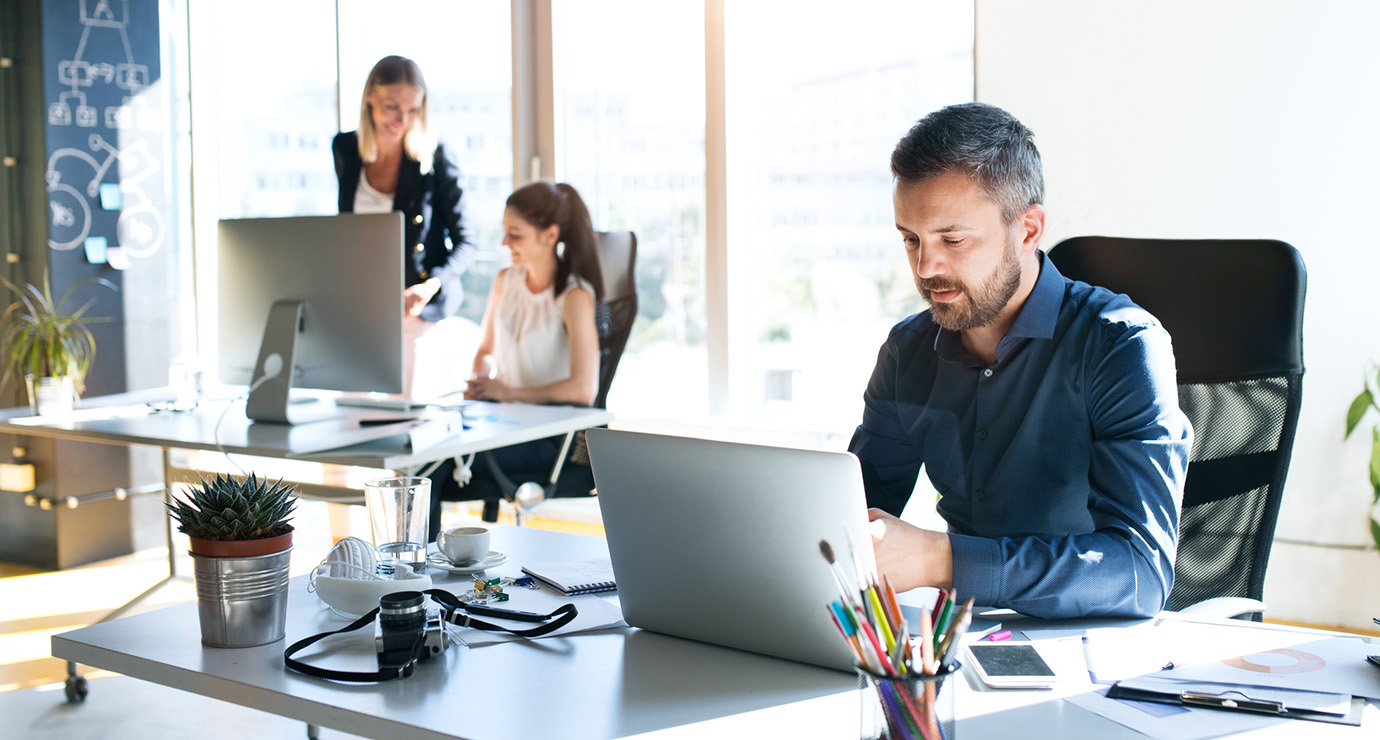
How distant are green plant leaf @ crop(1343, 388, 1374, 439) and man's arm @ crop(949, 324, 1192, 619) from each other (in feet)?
6.01

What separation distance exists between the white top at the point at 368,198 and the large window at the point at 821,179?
1.25 m

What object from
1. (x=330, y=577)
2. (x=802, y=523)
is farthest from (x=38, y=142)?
(x=802, y=523)

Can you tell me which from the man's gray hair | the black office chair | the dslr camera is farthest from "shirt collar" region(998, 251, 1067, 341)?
the black office chair

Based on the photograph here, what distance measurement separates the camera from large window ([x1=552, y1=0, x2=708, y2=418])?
419cm

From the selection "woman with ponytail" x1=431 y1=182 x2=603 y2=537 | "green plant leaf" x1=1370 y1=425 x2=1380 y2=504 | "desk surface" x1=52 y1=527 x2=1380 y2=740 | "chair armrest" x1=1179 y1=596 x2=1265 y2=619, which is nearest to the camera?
"desk surface" x1=52 y1=527 x2=1380 y2=740

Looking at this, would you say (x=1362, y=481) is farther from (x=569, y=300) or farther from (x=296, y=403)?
(x=296, y=403)

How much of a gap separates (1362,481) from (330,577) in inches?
112

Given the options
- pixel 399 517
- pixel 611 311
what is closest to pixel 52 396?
pixel 611 311

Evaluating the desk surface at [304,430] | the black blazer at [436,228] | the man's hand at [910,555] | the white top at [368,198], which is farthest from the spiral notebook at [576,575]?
the white top at [368,198]

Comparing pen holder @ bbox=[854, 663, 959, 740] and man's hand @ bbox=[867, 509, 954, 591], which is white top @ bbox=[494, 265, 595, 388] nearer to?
man's hand @ bbox=[867, 509, 954, 591]

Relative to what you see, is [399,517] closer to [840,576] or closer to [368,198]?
[840,576]

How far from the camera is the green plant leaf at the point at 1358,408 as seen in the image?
2883 millimetres

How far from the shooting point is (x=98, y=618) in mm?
3312

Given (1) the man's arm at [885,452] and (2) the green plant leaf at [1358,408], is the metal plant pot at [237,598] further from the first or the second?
(2) the green plant leaf at [1358,408]
